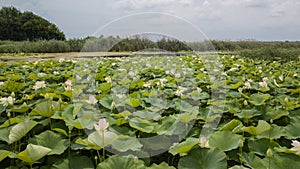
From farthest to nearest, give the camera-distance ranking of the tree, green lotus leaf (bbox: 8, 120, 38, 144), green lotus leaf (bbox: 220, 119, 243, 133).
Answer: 1. the tree
2. green lotus leaf (bbox: 220, 119, 243, 133)
3. green lotus leaf (bbox: 8, 120, 38, 144)


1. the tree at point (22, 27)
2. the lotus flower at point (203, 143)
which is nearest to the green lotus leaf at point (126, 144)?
the lotus flower at point (203, 143)

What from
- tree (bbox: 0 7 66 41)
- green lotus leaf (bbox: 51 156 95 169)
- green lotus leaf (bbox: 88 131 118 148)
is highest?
tree (bbox: 0 7 66 41)

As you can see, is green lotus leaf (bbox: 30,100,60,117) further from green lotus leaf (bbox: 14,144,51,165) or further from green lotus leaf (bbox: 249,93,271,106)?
green lotus leaf (bbox: 249,93,271,106)

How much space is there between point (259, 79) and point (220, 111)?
5.59 ft

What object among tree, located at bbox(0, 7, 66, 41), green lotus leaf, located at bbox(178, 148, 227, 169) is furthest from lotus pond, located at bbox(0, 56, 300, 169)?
tree, located at bbox(0, 7, 66, 41)

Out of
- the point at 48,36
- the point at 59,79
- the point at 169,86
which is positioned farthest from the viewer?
the point at 48,36

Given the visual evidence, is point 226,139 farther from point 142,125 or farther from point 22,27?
point 22,27

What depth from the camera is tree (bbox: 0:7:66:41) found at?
28.7 meters

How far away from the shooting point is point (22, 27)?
29.0m

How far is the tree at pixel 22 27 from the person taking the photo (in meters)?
28.7

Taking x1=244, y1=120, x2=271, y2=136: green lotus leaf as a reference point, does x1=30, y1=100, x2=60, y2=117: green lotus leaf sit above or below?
above

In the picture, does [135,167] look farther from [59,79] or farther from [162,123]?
[59,79]

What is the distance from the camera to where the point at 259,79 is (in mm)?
3199

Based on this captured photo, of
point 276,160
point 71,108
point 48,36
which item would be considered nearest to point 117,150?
point 71,108
